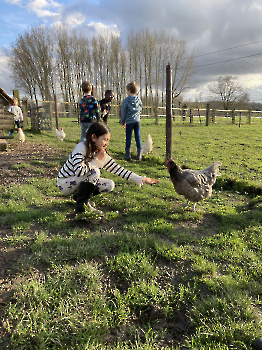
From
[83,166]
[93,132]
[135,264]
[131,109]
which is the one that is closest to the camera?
[135,264]

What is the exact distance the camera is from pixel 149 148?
9.45 metres

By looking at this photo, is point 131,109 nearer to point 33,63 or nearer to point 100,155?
point 100,155

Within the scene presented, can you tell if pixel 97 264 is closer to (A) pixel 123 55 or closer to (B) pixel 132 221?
(B) pixel 132 221

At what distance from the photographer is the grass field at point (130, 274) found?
6.86 ft

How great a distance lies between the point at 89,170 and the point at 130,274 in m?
1.98

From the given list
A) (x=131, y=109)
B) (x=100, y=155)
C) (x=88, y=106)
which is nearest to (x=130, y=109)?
(x=131, y=109)

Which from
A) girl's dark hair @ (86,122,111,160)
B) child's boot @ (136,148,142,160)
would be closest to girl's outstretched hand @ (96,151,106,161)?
girl's dark hair @ (86,122,111,160)

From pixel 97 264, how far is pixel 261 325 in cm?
186

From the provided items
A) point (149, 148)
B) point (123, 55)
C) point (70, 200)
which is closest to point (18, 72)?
point (123, 55)

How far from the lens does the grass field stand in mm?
2092

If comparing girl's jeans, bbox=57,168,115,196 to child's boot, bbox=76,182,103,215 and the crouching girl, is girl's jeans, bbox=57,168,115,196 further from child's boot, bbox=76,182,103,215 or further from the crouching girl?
child's boot, bbox=76,182,103,215

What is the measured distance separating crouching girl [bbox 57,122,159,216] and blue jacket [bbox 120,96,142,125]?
437 centimetres

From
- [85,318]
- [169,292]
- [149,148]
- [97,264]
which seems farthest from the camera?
[149,148]

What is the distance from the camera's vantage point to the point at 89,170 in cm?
411
